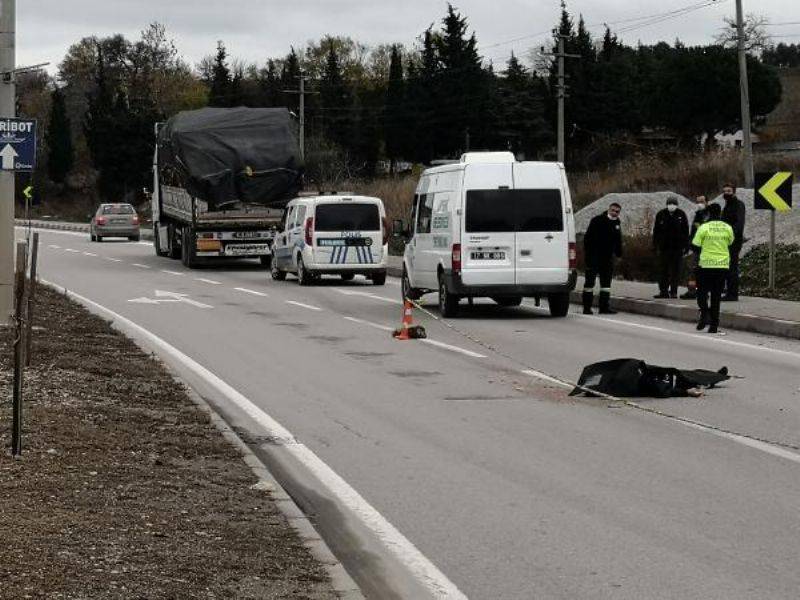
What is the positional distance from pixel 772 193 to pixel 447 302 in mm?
5914

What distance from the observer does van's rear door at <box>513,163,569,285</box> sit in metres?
23.5

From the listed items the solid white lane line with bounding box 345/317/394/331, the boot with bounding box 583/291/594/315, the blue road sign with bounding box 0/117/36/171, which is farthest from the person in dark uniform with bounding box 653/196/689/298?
the blue road sign with bounding box 0/117/36/171

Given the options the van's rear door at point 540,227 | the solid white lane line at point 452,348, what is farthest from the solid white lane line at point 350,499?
the van's rear door at point 540,227

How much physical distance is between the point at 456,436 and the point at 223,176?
27956mm

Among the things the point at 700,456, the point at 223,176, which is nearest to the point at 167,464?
the point at 700,456

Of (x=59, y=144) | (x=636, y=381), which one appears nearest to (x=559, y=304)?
(x=636, y=381)

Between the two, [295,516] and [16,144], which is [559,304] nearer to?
[16,144]

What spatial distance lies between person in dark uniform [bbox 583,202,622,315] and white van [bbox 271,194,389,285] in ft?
26.3

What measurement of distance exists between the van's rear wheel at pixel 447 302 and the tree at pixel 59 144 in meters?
108

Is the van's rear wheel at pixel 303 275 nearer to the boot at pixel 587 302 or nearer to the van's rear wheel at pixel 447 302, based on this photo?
the boot at pixel 587 302

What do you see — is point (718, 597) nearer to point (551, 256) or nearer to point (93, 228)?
point (551, 256)

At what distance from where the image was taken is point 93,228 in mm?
62500

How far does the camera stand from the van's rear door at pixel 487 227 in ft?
76.5

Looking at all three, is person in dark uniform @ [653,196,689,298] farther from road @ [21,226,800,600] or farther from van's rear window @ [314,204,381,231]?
van's rear window @ [314,204,381,231]
